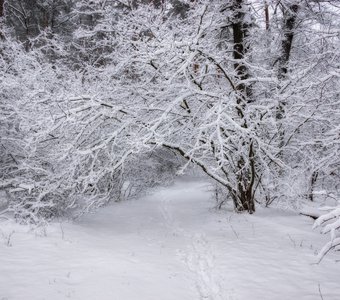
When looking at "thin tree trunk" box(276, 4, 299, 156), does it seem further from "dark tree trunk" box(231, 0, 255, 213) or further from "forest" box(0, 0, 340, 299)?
"dark tree trunk" box(231, 0, 255, 213)

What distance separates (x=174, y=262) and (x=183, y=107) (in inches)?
162

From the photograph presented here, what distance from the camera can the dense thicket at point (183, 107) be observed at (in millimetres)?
8336

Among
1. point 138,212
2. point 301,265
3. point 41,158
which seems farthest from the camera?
point 138,212

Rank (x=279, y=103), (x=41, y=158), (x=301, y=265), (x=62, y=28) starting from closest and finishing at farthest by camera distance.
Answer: (x=301, y=265), (x=279, y=103), (x=41, y=158), (x=62, y=28)

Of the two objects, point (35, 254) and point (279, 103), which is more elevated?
point (279, 103)

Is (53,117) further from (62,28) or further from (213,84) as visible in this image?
(62,28)

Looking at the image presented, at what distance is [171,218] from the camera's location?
12.5 meters

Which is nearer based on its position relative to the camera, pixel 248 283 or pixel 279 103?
pixel 248 283

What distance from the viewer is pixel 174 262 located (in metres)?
7.12

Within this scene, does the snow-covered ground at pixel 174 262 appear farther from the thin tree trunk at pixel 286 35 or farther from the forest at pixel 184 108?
the thin tree trunk at pixel 286 35

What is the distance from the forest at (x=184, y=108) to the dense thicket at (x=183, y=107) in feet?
0.15

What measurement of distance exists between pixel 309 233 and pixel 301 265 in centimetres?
215

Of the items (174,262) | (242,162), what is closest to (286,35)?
(242,162)

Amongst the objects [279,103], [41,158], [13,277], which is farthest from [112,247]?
[279,103]
